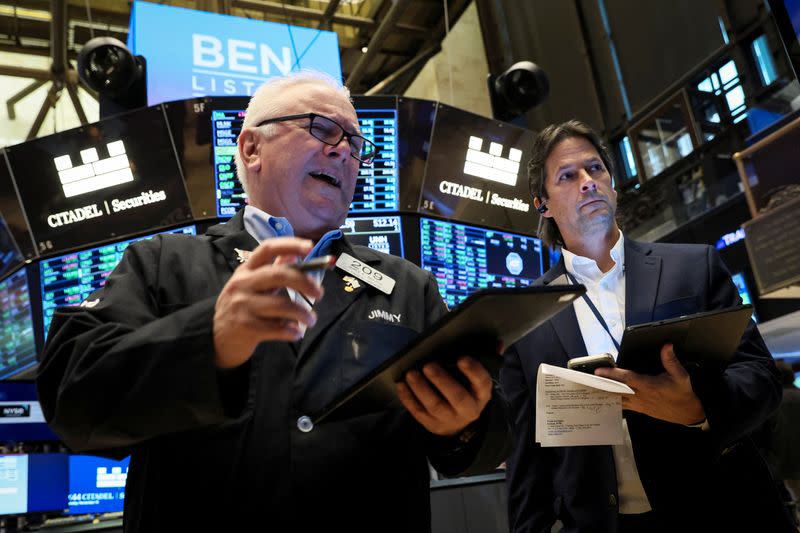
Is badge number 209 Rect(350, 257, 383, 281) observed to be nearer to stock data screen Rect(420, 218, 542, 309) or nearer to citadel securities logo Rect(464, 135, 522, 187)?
stock data screen Rect(420, 218, 542, 309)

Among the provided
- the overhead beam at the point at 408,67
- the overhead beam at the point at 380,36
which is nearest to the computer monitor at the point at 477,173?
the overhead beam at the point at 380,36

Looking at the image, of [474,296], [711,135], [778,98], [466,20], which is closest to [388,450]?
[474,296]

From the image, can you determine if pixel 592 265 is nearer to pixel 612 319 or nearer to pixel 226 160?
pixel 612 319

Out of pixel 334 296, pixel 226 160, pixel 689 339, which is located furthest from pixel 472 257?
pixel 334 296

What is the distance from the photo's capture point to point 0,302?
4289 mm

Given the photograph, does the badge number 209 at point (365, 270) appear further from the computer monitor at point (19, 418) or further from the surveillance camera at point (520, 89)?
the computer monitor at point (19, 418)

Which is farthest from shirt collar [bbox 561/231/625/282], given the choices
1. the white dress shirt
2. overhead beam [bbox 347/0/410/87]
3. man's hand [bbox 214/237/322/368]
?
overhead beam [bbox 347/0/410/87]

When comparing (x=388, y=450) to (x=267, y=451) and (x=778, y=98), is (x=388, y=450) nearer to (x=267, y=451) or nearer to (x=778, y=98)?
(x=267, y=451)

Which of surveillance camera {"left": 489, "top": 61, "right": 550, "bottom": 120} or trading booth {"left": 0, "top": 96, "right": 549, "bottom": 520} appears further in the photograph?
surveillance camera {"left": 489, "top": 61, "right": 550, "bottom": 120}

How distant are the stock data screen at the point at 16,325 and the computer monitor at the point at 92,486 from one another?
70cm

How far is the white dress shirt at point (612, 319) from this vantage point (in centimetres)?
190

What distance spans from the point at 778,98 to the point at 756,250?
381 cm

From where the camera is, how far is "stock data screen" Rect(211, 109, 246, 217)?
3768mm

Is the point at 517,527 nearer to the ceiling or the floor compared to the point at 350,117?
nearer to the floor
